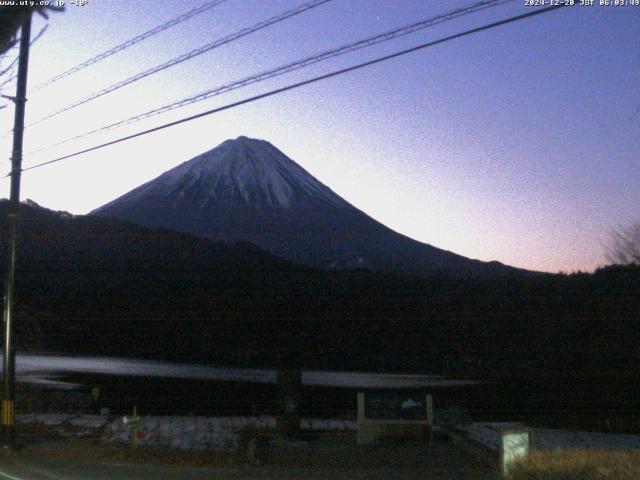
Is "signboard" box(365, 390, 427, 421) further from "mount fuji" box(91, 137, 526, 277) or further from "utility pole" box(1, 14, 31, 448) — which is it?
"mount fuji" box(91, 137, 526, 277)

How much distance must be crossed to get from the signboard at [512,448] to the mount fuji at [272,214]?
69.6 meters

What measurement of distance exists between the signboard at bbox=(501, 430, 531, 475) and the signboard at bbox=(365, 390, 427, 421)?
9947 millimetres

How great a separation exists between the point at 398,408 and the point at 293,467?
6.23 meters

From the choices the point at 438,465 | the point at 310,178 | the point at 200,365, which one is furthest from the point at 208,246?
the point at 438,465

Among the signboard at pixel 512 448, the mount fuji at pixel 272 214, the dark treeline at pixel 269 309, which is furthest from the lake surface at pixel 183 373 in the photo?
the signboard at pixel 512 448

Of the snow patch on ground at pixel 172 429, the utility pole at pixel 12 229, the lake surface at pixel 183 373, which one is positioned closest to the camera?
the utility pole at pixel 12 229

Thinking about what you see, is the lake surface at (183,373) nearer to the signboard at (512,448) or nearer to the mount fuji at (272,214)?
the mount fuji at (272,214)

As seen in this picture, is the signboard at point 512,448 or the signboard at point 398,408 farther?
the signboard at point 398,408

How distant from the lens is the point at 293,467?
15.0 metres

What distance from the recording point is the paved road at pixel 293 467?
43.6 ft

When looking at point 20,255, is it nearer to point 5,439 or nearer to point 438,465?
point 5,439

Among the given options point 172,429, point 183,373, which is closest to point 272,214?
point 183,373

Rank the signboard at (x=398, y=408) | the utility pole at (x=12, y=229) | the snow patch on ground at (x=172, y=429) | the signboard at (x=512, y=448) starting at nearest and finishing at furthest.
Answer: the signboard at (x=512, y=448)
the utility pole at (x=12, y=229)
the snow patch on ground at (x=172, y=429)
the signboard at (x=398, y=408)

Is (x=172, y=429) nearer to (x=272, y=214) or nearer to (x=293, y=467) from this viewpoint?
(x=293, y=467)
